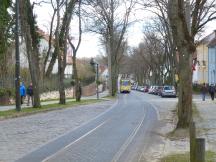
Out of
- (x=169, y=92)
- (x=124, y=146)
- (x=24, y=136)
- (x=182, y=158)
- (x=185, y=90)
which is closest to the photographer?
(x=182, y=158)

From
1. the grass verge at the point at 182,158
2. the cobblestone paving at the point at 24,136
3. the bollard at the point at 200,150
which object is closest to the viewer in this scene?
the bollard at the point at 200,150

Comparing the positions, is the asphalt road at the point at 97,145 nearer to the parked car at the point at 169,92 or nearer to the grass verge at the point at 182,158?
the grass verge at the point at 182,158

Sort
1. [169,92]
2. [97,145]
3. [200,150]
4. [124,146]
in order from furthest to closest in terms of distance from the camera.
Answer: [169,92] → [97,145] → [124,146] → [200,150]

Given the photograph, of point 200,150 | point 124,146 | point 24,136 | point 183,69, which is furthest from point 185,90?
point 200,150

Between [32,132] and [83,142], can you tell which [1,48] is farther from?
[83,142]

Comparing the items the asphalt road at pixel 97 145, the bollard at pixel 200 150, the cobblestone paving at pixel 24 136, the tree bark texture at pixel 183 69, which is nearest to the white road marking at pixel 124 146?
the asphalt road at pixel 97 145

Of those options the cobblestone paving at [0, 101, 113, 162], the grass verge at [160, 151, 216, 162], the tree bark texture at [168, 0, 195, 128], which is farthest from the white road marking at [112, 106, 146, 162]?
the cobblestone paving at [0, 101, 113, 162]

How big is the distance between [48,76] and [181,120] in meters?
44.7

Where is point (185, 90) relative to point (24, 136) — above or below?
above

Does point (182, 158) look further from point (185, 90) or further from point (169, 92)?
point (169, 92)

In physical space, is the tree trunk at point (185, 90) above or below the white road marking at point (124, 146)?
above

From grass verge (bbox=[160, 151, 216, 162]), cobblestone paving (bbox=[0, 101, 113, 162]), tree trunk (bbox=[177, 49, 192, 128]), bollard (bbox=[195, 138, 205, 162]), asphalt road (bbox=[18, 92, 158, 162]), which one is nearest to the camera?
bollard (bbox=[195, 138, 205, 162])

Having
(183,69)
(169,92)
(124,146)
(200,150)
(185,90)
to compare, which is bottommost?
(124,146)

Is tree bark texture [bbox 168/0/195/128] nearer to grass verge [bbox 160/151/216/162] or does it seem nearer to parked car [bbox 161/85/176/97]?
grass verge [bbox 160/151/216/162]
